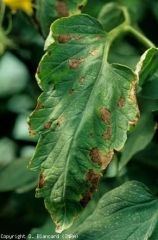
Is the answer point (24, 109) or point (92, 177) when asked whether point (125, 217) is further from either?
point (24, 109)

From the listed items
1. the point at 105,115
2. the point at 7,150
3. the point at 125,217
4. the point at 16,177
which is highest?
the point at 105,115

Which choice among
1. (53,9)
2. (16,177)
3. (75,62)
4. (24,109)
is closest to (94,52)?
(75,62)

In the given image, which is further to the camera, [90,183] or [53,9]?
[53,9]

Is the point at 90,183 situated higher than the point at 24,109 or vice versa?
the point at 90,183

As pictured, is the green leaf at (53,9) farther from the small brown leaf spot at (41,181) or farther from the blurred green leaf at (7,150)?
the blurred green leaf at (7,150)

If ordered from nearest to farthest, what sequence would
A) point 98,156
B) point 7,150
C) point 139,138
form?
point 98,156 < point 139,138 < point 7,150

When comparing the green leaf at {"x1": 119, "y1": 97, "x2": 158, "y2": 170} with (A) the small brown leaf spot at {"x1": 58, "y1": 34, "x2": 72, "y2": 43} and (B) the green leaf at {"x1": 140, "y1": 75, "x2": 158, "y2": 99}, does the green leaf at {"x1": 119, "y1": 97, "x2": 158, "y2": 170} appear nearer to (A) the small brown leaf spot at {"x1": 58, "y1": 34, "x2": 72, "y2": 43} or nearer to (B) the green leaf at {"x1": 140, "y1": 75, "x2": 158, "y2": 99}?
(B) the green leaf at {"x1": 140, "y1": 75, "x2": 158, "y2": 99}

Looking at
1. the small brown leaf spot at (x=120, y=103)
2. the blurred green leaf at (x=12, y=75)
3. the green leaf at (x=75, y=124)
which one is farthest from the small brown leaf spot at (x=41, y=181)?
the blurred green leaf at (x=12, y=75)
